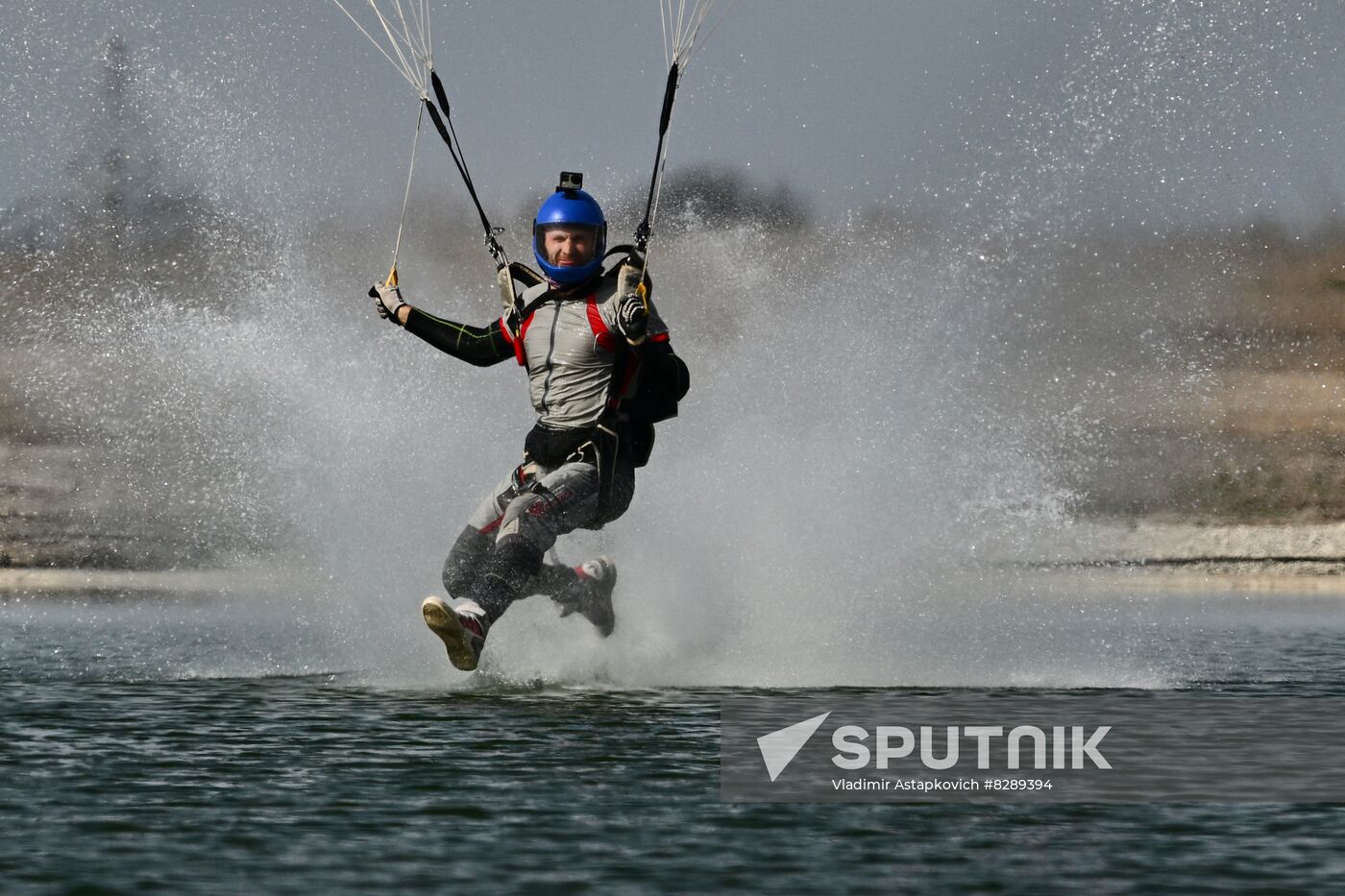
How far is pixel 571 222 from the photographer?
43.1 feet

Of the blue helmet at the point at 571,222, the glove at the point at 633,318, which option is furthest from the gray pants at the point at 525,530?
the blue helmet at the point at 571,222

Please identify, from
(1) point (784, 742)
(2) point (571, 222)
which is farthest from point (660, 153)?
(1) point (784, 742)

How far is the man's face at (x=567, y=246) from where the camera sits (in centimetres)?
1315

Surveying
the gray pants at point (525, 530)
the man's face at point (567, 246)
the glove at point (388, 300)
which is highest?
the man's face at point (567, 246)

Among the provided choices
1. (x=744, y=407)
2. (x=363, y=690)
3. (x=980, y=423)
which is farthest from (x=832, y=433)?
(x=980, y=423)

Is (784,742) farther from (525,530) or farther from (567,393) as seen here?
(567,393)

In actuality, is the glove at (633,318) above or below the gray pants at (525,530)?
above

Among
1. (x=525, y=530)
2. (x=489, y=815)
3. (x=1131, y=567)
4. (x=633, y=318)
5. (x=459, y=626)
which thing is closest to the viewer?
(x=489, y=815)

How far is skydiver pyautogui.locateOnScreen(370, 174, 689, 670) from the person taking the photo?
42.7ft

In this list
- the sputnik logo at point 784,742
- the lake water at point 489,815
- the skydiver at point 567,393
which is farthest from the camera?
the skydiver at point 567,393

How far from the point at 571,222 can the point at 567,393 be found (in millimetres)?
1162

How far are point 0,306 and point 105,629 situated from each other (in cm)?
4764

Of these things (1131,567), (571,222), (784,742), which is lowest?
(784,742)

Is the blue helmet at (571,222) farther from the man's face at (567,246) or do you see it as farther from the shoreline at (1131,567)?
the shoreline at (1131,567)
